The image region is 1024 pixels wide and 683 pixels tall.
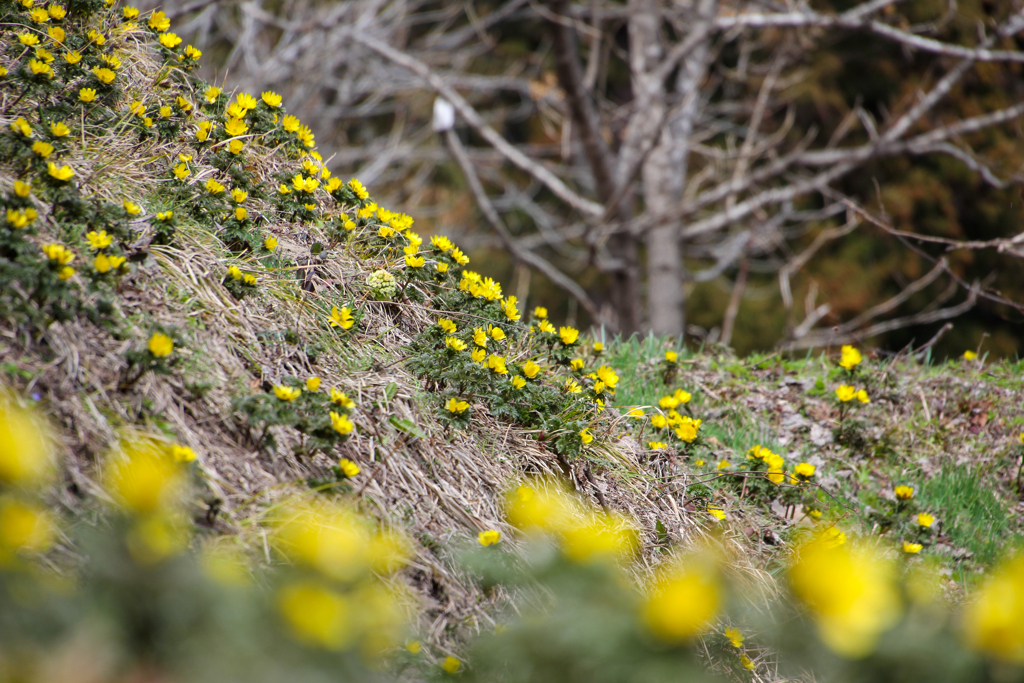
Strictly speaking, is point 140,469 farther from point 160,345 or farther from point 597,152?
point 597,152

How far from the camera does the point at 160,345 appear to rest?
5.72 feet

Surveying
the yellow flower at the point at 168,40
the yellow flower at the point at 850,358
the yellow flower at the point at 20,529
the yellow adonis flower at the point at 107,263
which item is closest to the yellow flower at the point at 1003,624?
the yellow flower at the point at 20,529

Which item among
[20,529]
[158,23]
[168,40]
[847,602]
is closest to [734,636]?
[847,602]

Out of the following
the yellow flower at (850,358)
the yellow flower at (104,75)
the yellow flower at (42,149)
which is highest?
the yellow flower at (104,75)

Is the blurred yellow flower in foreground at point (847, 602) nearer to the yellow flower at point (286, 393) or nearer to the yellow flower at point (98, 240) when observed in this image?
the yellow flower at point (286, 393)

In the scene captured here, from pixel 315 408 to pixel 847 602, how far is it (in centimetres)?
142

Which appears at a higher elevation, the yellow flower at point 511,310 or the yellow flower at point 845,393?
the yellow flower at point 511,310

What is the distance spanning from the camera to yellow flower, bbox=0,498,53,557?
45.8 inches

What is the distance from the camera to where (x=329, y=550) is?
120cm

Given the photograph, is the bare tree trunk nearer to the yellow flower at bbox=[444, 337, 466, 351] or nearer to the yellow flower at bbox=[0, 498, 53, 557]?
the yellow flower at bbox=[444, 337, 466, 351]

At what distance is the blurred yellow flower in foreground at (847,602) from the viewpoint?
3.73 ft

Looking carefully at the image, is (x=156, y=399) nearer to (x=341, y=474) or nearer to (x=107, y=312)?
(x=107, y=312)

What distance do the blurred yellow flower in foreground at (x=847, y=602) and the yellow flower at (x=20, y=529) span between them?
135 cm

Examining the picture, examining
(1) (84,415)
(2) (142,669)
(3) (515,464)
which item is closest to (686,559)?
(3) (515,464)
